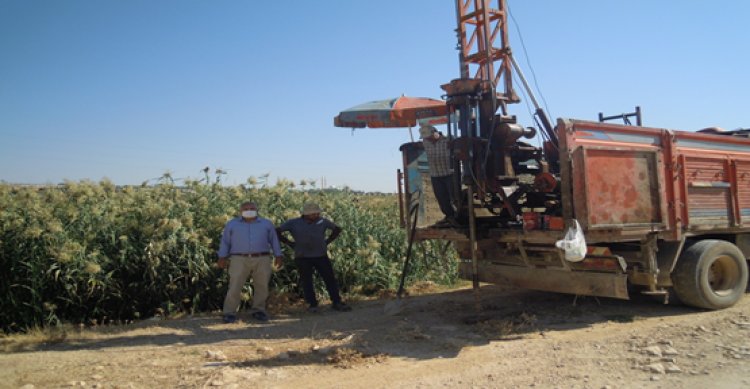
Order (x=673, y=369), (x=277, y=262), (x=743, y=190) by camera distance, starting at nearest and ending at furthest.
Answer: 1. (x=673, y=369)
2. (x=743, y=190)
3. (x=277, y=262)

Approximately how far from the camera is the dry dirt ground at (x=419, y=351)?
4500 mm

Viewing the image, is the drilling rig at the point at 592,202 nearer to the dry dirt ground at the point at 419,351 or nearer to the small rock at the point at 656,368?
the dry dirt ground at the point at 419,351

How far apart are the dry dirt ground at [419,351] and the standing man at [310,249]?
417 millimetres

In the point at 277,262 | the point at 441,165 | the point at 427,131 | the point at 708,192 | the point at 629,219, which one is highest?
the point at 427,131

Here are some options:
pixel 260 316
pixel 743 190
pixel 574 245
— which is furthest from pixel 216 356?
pixel 743 190

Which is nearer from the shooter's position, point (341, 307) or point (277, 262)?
point (277, 262)

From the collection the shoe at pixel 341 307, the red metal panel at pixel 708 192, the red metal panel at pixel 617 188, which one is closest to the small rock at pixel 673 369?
the red metal panel at pixel 617 188

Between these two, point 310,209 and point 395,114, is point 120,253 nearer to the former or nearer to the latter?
point 310,209

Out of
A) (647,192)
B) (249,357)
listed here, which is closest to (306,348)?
(249,357)

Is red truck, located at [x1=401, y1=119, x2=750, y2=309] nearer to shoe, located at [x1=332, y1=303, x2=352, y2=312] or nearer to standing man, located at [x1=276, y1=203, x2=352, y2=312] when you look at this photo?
standing man, located at [x1=276, y1=203, x2=352, y2=312]

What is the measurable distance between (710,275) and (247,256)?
5918 mm

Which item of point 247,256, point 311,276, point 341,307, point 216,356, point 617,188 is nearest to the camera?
point 216,356

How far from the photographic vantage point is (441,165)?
22.7ft

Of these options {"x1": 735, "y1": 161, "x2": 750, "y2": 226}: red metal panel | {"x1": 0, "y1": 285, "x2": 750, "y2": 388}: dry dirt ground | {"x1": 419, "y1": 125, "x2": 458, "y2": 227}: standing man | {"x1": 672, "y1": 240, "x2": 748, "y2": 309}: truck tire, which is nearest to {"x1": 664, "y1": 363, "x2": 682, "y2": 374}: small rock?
{"x1": 0, "y1": 285, "x2": 750, "y2": 388}: dry dirt ground
